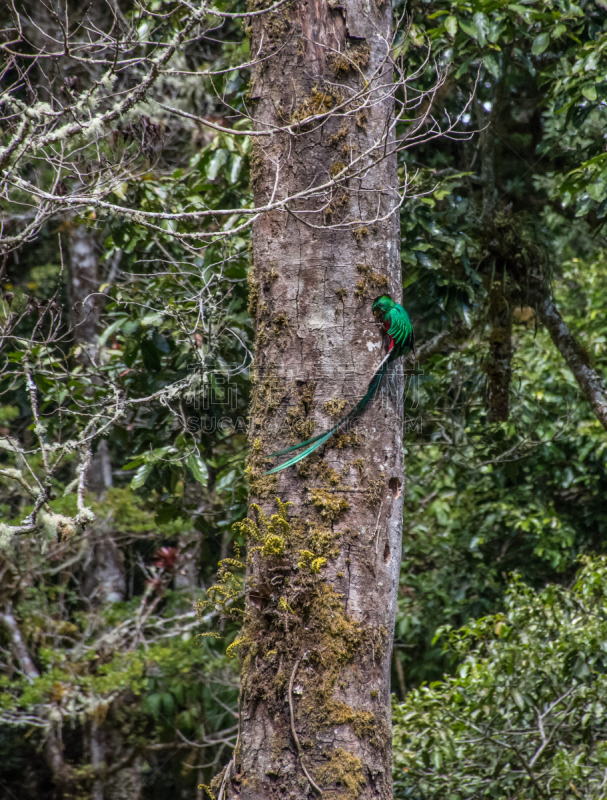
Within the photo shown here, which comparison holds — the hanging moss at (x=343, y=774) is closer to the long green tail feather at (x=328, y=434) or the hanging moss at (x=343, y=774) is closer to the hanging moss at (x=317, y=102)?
the long green tail feather at (x=328, y=434)

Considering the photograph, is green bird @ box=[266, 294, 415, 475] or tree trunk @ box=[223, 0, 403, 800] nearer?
tree trunk @ box=[223, 0, 403, 800]

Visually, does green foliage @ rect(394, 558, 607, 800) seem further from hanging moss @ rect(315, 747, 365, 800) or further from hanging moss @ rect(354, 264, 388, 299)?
hanging moss @ rect(354, 264, 388, 299)

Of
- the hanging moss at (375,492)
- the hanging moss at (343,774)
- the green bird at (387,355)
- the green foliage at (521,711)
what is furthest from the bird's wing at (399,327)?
the green foliage at (521,711)

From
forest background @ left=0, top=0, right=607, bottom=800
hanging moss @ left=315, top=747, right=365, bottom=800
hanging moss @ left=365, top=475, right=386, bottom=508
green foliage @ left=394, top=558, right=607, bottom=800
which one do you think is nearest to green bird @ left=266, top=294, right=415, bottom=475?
hanging moss @ left=365, top=475, right=386, bottom=508

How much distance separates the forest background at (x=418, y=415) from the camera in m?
2.94

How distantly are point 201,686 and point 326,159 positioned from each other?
5768mm

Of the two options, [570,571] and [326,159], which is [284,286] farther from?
[570,571]

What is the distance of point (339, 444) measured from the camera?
1.69m

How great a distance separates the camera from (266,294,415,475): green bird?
1689mm

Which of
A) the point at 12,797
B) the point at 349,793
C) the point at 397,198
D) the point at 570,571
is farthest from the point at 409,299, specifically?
the point at 12,797

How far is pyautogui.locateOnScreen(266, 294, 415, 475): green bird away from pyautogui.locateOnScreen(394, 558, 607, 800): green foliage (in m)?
2.09

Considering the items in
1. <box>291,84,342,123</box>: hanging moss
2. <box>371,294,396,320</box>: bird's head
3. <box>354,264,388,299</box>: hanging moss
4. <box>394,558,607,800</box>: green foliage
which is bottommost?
<box>394,558,607,800</box>: green foliage

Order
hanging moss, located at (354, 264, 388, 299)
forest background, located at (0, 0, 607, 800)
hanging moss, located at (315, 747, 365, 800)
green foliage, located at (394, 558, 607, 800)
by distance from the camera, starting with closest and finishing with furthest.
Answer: hanging moss, located at (315, 747, 365, 800) < hanging moss, located at (354, 264, 388, 299) < forest background, located at (0, 0, 607, 800) < green foliage, located at (394, 558, 607, 800)

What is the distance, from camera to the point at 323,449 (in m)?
1.69
